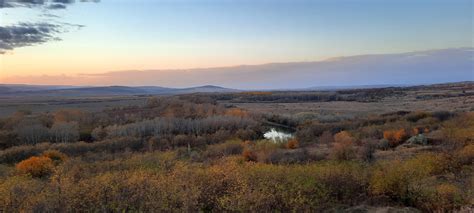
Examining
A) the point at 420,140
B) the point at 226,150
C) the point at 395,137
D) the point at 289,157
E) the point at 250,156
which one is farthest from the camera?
the point at 395,137

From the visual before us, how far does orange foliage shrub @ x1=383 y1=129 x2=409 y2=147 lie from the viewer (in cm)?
3226

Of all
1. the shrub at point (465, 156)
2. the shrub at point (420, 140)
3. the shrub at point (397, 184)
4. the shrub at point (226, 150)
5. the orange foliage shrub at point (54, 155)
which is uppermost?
the shrub at point (397, 184)

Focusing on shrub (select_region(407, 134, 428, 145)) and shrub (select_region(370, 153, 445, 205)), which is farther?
shrub (select_region(407, 134, 428, 145))

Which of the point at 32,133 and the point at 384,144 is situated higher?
the point at 384,144

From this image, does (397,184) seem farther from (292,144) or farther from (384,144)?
(292,144)

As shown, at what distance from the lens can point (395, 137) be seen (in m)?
33.1

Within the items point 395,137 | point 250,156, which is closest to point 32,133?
point 250,156

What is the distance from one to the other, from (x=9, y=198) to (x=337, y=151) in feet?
65.0

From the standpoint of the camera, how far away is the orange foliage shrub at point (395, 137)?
32256mm

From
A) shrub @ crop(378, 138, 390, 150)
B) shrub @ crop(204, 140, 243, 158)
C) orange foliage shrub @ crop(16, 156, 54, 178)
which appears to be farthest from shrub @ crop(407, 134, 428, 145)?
orange foliage shrub @ crop(16, 156, 54, 178)

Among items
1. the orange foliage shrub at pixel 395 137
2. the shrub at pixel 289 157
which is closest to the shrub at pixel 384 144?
the orange foliage shrub at pixel 395 137

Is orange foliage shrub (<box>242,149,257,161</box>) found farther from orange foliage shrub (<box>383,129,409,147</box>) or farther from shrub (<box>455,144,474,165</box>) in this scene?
shrub (<box>455,144,474,165</box>)

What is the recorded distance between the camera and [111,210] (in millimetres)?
10039

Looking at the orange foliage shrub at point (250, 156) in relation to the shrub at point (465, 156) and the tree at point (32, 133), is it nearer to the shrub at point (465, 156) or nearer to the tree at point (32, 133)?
the shrub at point (465, 156)
